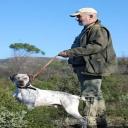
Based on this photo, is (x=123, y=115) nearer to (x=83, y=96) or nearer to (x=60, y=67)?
(x=83, y=96)

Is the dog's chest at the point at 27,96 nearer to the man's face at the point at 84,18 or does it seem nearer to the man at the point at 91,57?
the man at the point at 91,57

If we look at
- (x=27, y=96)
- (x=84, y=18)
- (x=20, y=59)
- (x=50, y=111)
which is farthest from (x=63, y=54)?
(x=20, y=59)

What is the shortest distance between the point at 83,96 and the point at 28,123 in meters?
1.65

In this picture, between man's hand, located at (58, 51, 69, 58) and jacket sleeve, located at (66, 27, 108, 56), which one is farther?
jacket sleeve, located at (66, 27, 108, 56)

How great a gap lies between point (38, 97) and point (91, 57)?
1.02m

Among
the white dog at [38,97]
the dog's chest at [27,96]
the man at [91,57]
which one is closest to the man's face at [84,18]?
the man at [91,57]

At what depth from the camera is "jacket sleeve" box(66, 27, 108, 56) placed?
8945 mm

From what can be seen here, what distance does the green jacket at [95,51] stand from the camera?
898cm

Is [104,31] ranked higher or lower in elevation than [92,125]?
higher

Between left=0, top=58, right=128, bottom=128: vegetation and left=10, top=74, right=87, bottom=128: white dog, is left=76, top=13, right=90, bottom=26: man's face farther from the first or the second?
left=0, top=58, right=128, bottom=128: vegetation

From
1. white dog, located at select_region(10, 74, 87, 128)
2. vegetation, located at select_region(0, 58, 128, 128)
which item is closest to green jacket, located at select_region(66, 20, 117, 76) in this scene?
white dog, located at select_region(10, 74, 87, 128)

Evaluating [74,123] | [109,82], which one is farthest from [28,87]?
[109,82]

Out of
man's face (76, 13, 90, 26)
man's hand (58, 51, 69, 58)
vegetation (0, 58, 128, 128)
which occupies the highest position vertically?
man's face (76, 13, 90, 26)

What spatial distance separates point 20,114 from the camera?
25.7 ft
